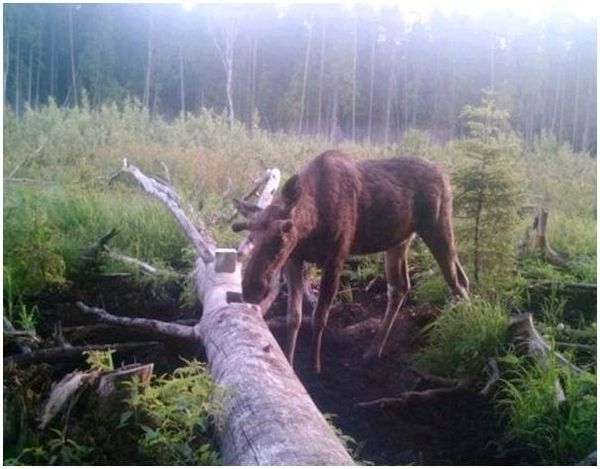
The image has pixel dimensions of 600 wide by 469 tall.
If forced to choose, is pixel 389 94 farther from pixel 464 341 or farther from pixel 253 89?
pixel 464 341

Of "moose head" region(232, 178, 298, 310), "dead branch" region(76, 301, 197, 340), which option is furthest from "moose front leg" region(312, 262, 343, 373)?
"dead branch" region(76, 301, 197, 340)

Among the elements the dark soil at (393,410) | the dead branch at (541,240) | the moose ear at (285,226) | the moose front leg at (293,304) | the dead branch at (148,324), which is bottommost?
the dark soil at (393,410)

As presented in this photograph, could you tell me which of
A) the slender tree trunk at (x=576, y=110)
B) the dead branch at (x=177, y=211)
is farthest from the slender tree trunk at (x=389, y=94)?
the dead branch at (x=177, y=211)

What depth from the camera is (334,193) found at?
112 inches

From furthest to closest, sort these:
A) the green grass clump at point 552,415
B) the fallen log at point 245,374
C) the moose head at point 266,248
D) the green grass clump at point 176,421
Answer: the moose head at point 266,248 < the green grass clump at point 552,415 < the green grass clump at point 176,421 < the fallen log at point 245,374

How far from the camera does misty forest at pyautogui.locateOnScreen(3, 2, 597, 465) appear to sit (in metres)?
2.68

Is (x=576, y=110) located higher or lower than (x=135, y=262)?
higher

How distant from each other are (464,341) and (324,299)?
589 mm

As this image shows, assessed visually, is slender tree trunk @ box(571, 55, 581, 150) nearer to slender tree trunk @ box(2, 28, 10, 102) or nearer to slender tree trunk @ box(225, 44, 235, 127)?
slender tree trunk @ box(225, 44, 235, 127)

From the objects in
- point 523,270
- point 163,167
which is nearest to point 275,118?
point 163,167

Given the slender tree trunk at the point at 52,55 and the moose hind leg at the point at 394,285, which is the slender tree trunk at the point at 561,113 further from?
the slender tree trunk at the point at 52,55

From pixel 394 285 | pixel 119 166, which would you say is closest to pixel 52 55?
pixel 119 166

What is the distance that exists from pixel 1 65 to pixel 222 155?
908mm

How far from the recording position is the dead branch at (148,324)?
288cm
